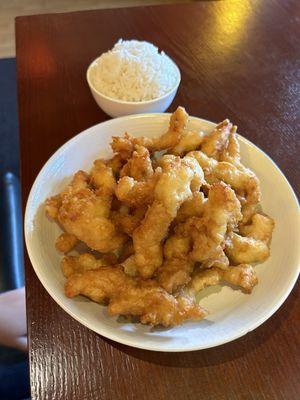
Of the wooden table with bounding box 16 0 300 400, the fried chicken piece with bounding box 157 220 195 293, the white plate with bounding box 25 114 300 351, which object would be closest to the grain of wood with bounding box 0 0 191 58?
the wooden table with bounding box 16 0 300 400

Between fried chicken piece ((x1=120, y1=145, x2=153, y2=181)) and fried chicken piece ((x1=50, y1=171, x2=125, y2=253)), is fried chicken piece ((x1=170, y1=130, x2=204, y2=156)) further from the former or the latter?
fried chicken piece ((x1=50, y1=171, x2=125, y2=253))

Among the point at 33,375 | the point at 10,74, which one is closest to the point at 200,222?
the point at 33,375

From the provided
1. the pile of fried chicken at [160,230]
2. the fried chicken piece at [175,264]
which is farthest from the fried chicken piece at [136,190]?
the fried chicken piece at [175,264]

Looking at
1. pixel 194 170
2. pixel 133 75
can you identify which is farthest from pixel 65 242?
pixel 133 75

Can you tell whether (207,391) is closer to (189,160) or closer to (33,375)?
(33,375)

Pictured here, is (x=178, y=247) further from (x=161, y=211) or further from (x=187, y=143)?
(x=187, y=143)

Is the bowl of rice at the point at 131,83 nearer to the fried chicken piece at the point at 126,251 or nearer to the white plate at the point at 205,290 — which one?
the white plate at the point at 205,290
